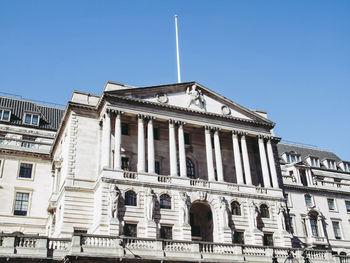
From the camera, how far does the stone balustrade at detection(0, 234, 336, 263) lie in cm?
3170

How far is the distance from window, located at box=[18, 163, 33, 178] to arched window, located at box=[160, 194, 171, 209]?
20616 mm

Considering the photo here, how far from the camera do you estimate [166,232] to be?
4166cm

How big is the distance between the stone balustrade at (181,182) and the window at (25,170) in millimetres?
17098

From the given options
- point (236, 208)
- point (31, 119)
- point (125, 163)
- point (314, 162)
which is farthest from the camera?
point (314, 162)

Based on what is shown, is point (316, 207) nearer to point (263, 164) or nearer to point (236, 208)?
point (263, 164)

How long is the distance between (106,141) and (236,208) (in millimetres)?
15869

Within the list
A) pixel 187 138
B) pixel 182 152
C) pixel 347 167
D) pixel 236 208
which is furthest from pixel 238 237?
pixel 347 167

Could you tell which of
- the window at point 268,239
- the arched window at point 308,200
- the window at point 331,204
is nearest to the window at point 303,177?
the arched window at point 308,200

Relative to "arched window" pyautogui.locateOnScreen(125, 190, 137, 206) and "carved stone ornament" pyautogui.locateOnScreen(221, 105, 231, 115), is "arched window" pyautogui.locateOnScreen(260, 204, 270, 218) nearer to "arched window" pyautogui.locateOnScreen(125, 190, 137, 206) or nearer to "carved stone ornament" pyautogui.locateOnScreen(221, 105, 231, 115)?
"carved stone ornament" pyautogui.locateOnScreen(221, 105, 231, 115)

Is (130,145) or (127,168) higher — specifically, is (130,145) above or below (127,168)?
above

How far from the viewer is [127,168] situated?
1812 inches

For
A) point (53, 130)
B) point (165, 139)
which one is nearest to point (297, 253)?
point (165, 139)

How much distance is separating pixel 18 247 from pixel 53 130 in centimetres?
3381

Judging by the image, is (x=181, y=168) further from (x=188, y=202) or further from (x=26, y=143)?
(x=26, y=143)
